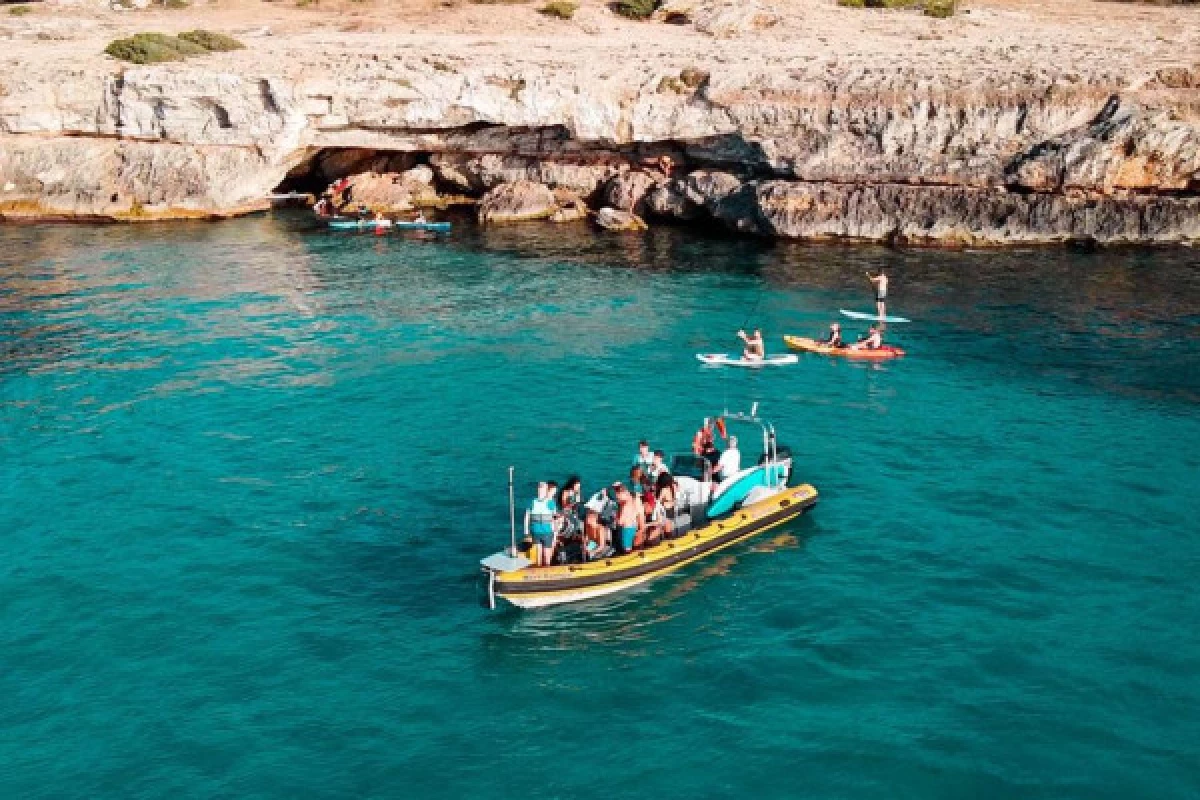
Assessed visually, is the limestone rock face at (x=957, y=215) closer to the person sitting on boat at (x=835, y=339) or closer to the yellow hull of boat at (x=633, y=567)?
the person sitting on boat at (x=835, y=339)

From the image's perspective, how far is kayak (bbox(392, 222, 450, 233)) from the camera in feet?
197

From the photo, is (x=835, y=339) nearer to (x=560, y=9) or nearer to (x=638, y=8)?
(x=638, y=8)

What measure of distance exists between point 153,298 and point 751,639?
33.8m

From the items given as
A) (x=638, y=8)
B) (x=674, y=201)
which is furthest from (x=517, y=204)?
(x=638, y=8)

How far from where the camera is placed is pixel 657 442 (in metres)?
29.8

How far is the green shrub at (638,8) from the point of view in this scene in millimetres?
72688

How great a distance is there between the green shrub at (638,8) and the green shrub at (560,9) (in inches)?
127

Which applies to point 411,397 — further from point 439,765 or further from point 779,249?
point 779,249

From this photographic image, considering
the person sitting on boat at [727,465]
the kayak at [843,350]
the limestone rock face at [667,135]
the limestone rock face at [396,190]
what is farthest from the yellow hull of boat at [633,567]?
the limestone rock face at [396,190]

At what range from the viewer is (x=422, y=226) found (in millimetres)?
60594

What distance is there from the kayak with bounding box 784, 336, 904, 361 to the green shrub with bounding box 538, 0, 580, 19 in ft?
135

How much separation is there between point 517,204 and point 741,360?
2878cm

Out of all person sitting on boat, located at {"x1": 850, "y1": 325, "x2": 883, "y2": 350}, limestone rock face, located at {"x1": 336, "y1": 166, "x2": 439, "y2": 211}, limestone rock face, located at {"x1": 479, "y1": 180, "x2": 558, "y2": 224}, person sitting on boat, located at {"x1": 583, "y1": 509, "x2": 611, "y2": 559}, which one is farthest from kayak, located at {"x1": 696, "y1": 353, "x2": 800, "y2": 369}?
limestone rock face, located at {"x1": 336, "y1": 166, "x2": 439, "y2": 211}

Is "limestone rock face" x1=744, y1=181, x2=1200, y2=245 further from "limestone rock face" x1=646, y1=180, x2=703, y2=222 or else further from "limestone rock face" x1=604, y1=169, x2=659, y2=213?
"limestone rock face" x1=604, y1=169, x2=659, y2=213
